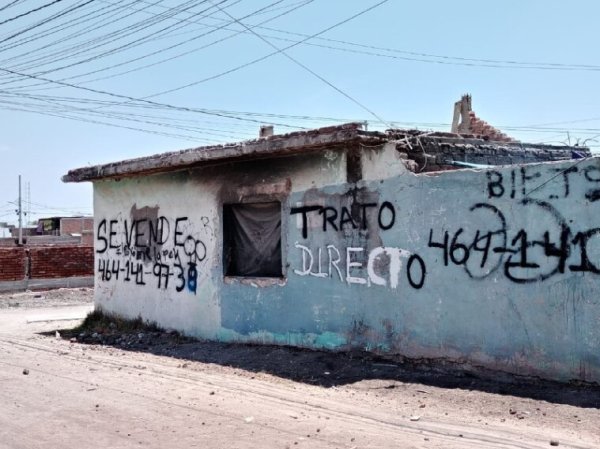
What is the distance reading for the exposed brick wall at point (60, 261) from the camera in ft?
76.9

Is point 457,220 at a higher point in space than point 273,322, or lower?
higher

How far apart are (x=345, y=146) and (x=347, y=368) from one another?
2940 millimetres

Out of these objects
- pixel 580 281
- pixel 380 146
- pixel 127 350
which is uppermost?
pixel 380 146

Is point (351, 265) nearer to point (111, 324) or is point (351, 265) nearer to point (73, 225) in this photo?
point (111, 324)

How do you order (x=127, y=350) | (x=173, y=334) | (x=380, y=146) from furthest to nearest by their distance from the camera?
1. (x=173, y=334)
2. (x=127, y=350)
3. (x=380, y=146)

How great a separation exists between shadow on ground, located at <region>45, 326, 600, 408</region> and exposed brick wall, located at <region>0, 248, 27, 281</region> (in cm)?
1183

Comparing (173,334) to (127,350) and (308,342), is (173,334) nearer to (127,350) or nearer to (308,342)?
(127,350)

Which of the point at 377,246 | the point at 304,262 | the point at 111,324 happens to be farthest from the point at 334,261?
the point at 111,324

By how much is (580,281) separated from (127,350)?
23.9ft

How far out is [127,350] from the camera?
11422mm

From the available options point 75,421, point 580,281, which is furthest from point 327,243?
point 75,421

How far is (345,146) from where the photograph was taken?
945 cm

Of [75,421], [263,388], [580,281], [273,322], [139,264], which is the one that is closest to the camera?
[75,421]

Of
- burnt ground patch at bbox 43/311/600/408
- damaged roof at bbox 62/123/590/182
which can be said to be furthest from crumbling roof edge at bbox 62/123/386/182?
burnt ground patch at bbox 43/311/600/408
